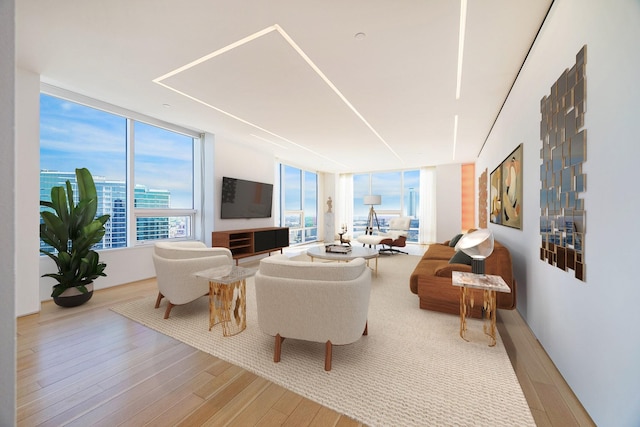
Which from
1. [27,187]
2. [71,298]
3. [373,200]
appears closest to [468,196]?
[373,200]

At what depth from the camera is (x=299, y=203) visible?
870cm

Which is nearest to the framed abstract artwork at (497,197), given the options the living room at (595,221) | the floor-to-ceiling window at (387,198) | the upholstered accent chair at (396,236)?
the living room at (595,221)

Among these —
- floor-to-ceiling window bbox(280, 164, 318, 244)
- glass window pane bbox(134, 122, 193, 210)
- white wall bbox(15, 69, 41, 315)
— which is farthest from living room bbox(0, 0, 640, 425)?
floor-to-ceiling window bbox(280, 164, 318, 244)

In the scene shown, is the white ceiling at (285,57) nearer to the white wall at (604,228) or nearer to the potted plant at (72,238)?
the white wall at (604,228)

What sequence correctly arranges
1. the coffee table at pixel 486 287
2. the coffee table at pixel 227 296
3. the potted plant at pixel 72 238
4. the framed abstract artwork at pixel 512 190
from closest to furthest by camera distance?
the coffee table at pixel 486 287, the coffee table at pixel 227 296, the framed abstract artwork at pixel 512 190, the potted plant at pixel 72 238

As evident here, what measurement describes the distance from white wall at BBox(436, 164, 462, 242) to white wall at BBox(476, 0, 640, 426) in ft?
20.9

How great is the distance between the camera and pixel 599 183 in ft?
4.43

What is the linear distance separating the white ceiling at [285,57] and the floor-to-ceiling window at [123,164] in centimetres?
38

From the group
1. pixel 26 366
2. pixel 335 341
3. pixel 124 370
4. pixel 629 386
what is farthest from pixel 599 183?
pixel 26 366

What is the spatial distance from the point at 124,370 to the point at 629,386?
2835 mm

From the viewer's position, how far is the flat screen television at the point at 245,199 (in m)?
5.37

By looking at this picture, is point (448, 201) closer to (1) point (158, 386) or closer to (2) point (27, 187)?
(1) point (158, 386)

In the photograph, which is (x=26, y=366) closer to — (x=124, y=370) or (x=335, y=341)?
(x=124, y=370)

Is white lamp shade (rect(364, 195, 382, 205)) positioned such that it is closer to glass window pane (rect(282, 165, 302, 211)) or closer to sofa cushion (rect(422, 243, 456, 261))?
glass window pane (rect(282, 165, 302, 211))
